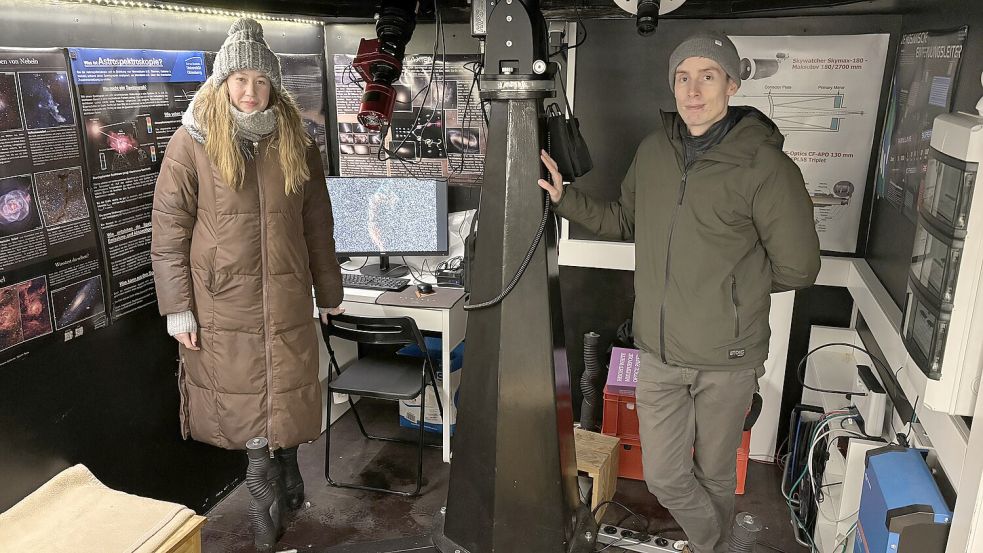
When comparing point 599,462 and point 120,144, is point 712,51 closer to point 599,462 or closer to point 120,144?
point 599,462

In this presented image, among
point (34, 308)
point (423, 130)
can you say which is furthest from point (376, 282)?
point (34, 308)

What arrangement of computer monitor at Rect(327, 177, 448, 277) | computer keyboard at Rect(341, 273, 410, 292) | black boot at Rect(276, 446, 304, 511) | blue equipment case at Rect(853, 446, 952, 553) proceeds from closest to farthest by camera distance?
blue equipment case at Rect(853, 446, 952, 553) → black boot at Rect(276, 446, 304, 511) → computer keyboard at Rect(341, 273, 410, 292) → computer monitor at Rect(327, 177, 448, 277)

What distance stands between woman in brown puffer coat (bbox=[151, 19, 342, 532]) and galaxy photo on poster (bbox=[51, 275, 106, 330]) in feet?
0.59

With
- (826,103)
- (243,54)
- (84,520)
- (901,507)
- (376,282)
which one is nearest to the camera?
(901,507)

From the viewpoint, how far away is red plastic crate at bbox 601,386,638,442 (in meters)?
3.09

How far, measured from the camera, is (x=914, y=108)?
2.46m

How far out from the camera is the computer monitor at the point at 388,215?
342cm

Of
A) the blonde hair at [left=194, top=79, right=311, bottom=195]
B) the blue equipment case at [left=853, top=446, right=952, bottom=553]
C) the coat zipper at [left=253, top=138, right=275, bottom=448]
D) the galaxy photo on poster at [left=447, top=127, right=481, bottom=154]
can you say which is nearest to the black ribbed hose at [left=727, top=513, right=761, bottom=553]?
the blue equipment case at [left=853, top=446, right=952, bottom=553]

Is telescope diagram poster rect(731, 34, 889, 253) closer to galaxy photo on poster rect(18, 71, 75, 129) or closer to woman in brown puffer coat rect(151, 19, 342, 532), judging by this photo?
woman in brown puffer coat rect(151, 19, 342, 532)

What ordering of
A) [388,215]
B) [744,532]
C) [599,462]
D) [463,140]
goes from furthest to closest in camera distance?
[463,140] < [388,215] < [599,462] < [744,532]

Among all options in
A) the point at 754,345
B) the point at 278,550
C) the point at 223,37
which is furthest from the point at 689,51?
the point at 278,550

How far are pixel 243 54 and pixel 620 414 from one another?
80.3 inches

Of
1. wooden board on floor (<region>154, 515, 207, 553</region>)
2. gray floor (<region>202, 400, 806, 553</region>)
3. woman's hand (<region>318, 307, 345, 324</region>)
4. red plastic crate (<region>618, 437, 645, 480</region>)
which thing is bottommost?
gray floor (<region>202, 400, 806, 553</region>)

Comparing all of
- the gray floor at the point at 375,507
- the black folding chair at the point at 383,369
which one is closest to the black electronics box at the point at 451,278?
the black folding chair at the point at 383,369
